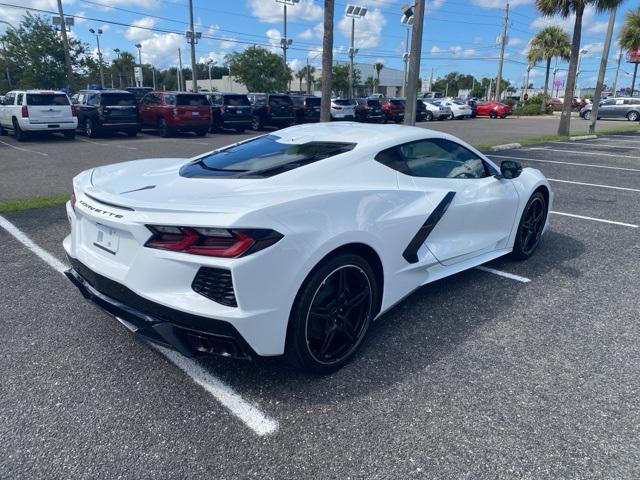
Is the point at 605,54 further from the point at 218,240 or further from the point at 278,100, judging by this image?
the point at 218,240

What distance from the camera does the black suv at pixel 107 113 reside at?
17609 mm

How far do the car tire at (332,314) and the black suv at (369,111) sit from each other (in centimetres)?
2485

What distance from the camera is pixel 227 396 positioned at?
2.71 meters

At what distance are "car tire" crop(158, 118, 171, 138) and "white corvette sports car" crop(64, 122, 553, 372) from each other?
51.6ft

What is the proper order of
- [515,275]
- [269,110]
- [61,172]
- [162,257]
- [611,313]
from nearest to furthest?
[162,257], [611,313], [515,275], [61,172], [269,110]

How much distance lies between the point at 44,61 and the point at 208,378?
34995 mm

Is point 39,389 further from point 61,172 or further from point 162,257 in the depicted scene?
point 61,172

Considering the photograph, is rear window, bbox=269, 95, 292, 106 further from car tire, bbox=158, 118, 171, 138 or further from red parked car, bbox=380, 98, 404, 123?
red parked car, bbox=380, 98, 404, 123

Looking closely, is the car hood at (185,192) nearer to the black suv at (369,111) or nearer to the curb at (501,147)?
the curb at (501,147)

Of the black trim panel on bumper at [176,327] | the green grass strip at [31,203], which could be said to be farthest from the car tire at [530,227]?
the green grass strip at [31,203]

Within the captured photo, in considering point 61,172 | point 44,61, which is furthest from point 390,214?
point 44,61

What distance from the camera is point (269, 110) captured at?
21.8 m

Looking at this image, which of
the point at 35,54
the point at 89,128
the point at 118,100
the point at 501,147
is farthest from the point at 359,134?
the point at 35,54

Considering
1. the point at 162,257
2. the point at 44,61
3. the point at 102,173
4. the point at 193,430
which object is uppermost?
the point at 44,61
